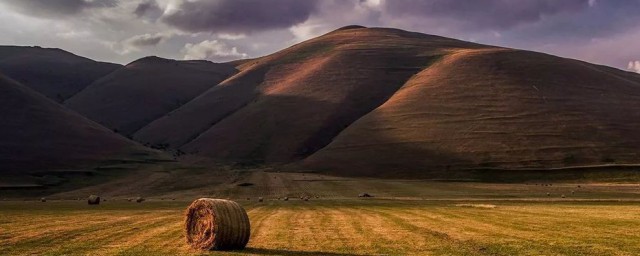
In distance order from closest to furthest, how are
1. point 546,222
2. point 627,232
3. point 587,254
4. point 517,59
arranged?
point 587,254, point 627,232, point 546,222, point 517,59

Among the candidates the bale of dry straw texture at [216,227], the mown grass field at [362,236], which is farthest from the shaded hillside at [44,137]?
the bale of dry straw texture at [216,227]

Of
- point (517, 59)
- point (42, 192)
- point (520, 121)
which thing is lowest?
point (42, 192)

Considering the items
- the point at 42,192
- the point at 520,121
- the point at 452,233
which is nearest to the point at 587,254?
the point at 452,233

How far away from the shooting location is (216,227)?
66.9ft

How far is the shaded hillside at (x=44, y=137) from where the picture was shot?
110188 mm

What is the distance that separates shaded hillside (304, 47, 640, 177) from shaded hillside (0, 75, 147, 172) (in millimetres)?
46250

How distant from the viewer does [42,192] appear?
83750 mm

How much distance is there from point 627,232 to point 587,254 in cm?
682

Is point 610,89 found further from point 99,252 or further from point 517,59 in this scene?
point 99,252

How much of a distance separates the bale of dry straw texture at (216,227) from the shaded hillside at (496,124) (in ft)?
319

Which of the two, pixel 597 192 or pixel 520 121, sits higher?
pixel 520 121

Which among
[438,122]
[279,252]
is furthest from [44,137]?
[279,252]

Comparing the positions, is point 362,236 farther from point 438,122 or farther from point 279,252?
point 438,122

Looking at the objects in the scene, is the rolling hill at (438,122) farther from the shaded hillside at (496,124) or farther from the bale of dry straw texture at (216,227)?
the bale of dry straw texture at (216,227)
